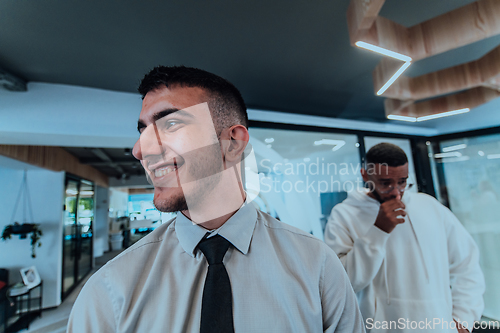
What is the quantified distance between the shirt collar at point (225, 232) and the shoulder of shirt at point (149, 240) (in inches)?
2.7

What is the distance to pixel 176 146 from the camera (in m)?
0.64

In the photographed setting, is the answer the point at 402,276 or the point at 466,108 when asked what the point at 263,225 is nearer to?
the point at 402,276

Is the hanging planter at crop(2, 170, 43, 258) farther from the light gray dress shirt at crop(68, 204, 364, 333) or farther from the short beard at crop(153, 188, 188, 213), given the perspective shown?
the short beard at crop(153, 188, 188, 213)

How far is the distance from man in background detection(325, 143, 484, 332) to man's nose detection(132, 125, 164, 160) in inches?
39.1

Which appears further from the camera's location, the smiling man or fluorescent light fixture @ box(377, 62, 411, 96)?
fluorescent light fixture @ box(377, 62, 411, 96)

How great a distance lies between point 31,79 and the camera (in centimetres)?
184

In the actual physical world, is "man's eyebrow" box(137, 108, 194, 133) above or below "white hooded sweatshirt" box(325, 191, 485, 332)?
above

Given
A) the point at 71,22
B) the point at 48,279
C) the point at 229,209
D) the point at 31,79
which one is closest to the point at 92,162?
the point at 48,279

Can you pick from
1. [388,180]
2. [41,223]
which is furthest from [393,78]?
[41,223]

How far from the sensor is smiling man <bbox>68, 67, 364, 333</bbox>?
60 cm

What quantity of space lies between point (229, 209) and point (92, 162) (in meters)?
5.20

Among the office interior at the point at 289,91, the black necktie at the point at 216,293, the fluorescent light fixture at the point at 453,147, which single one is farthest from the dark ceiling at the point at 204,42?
the black necktie at the point at 216,293

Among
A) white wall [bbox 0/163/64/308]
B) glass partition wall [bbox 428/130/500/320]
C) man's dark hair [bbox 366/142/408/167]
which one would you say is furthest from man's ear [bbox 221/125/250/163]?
white wall [bbox 0/163/64/308]

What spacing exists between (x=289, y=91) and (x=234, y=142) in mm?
1620
